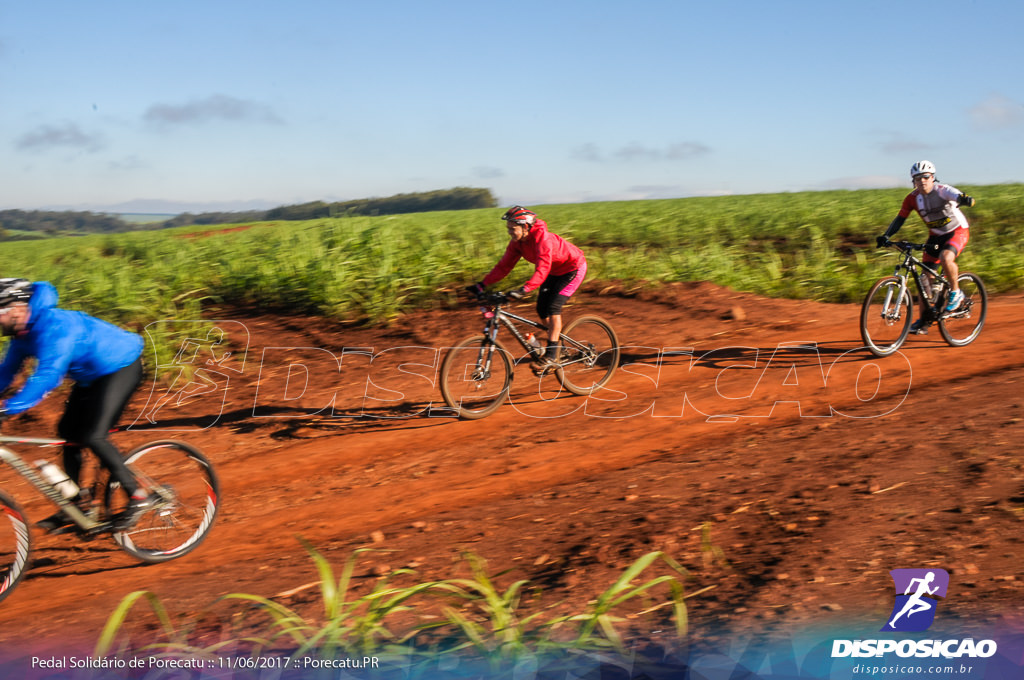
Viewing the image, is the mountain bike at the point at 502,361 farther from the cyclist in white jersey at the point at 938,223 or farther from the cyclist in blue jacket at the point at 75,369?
the cyclist in white jersey at the point at 938,223

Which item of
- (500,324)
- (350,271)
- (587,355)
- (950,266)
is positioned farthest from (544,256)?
(950,266)

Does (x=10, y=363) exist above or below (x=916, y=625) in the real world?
above

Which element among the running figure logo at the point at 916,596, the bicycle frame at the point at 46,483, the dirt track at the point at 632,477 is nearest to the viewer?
the running figure logo at the point at 916,596

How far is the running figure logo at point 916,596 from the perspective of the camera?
3.30 metres

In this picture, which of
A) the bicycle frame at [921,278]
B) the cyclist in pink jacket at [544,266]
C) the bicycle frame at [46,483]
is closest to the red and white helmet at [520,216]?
the cyclist in pink jacket at [544,266]

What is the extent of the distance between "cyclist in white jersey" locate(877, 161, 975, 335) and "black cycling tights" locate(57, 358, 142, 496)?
25.7ft

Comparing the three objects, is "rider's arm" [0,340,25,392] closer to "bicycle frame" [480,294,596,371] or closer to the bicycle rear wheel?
the bicycle rear wheel

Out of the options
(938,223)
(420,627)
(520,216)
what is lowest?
(420,627)

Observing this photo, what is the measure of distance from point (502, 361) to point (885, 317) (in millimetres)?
4526

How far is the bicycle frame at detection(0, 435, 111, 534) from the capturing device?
14.4 feet

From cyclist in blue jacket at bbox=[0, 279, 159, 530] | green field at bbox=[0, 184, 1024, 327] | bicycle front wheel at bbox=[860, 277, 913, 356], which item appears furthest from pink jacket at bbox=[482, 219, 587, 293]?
cyclist in blue jacket at bbox=[0, 279, 159, 530]

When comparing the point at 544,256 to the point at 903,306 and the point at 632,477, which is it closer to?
the point at 632,477

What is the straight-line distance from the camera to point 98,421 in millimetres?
4590

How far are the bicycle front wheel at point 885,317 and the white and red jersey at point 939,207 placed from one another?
2.83 ft
